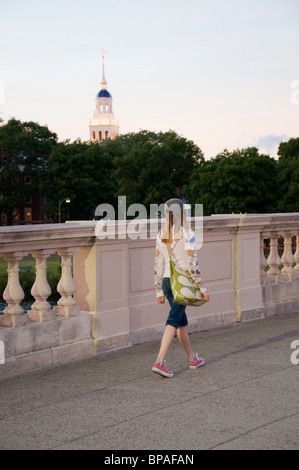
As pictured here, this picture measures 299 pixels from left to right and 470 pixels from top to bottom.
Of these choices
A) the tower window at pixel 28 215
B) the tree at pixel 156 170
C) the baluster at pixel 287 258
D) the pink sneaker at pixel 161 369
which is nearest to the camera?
the pink sneaker at pixel 161 369

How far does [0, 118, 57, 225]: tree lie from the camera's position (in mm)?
90188

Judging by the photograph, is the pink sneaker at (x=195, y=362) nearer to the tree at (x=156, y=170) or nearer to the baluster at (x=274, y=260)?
the baluster at (x=274, y=260)

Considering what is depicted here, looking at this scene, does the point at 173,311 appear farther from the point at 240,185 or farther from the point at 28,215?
the point at 28,215

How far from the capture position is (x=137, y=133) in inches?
4705

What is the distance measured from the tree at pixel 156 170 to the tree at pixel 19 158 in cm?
1066

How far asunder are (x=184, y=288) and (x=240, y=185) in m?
64.9

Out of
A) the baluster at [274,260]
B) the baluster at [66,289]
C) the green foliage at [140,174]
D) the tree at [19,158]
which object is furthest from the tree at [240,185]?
the baluster at [66,289]

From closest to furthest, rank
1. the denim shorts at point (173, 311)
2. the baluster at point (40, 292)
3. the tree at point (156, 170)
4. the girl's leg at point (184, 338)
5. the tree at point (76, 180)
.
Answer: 1. the denim shorts at point (173, 311)
2. the girl's leg at point (184, 338)
3. the baluster at point (40, 292)
4. the tree at point (156, 170)
5. the tree at point (76, 180)

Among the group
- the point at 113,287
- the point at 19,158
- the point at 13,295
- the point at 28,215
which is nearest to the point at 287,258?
the point at 113,287

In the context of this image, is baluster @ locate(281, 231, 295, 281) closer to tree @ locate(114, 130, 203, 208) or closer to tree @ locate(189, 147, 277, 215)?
tree @ locate(189, 147, 277, 215)

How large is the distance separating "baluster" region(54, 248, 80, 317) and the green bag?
1.27 meters

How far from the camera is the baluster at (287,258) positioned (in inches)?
432

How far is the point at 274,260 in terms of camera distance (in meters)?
10.9

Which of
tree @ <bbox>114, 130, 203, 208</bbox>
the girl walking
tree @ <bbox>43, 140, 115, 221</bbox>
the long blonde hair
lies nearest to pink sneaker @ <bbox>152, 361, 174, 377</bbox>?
the girl walking
